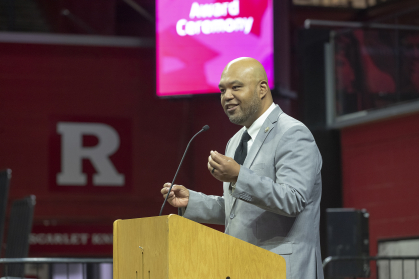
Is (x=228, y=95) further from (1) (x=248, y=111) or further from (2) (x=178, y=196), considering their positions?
(2) (x=178, y=196)

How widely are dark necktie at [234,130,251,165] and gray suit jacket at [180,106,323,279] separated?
0.26 ft

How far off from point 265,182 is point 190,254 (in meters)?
0.38

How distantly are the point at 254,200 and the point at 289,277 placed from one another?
332 mm

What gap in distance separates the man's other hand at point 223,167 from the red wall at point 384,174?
547cm

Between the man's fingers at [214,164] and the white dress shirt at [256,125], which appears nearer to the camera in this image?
the man's fingers at [214,164]

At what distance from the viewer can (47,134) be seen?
27.3ft

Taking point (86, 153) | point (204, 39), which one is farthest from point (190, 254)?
point (86, 153)

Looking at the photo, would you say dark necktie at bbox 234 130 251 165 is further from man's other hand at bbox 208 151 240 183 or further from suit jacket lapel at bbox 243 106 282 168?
man's other hand at bbox 208 151 240 183

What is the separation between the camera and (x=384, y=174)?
301 inches

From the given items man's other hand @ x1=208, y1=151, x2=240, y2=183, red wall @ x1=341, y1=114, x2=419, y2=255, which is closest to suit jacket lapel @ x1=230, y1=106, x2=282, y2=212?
man's other hand @ x1=208, y1=151, x2=240, y2=183

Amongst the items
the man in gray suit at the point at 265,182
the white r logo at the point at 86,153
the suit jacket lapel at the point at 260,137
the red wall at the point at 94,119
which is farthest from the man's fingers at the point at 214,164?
the white r logo at the point at 86,153

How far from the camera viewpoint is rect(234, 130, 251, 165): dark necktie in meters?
2.46

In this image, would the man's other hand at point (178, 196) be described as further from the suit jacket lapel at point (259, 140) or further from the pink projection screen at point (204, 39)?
the pink projection screen at point (204, 39)

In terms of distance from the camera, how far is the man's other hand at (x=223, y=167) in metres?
2.03
